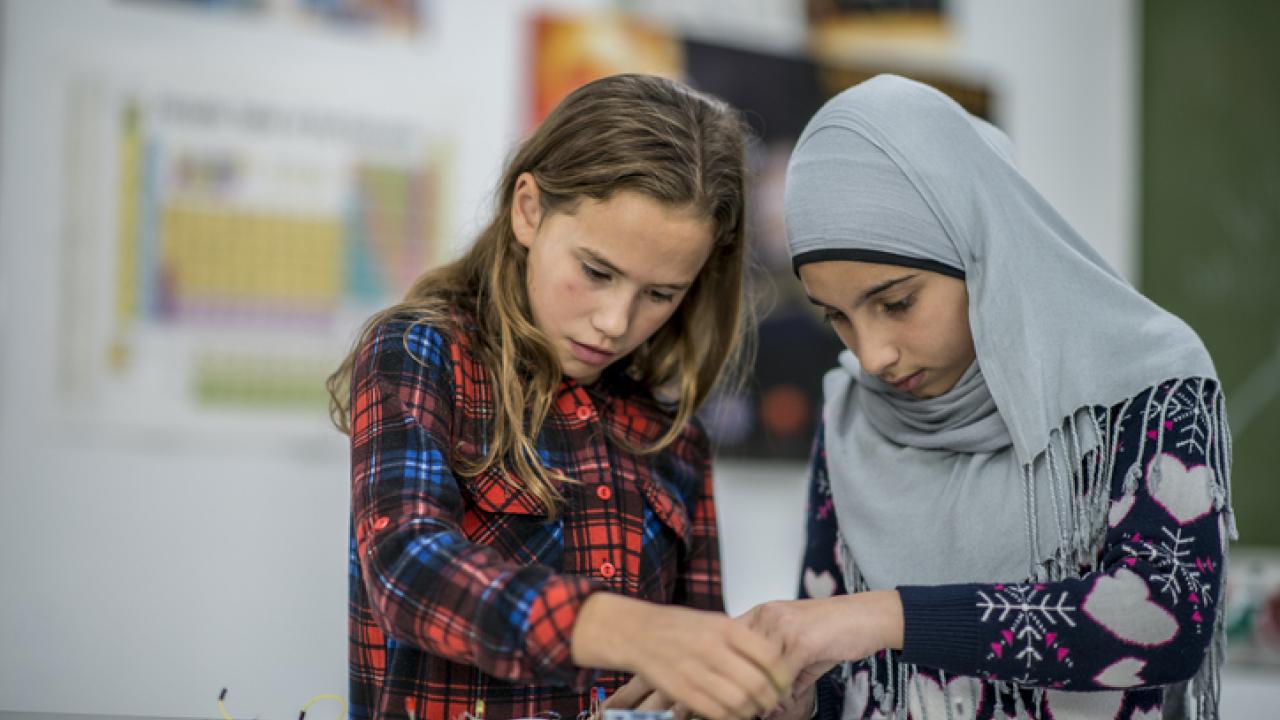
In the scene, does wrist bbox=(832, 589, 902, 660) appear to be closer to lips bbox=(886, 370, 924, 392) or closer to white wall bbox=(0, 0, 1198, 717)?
lips bbox=(886, 370, 924, 392)

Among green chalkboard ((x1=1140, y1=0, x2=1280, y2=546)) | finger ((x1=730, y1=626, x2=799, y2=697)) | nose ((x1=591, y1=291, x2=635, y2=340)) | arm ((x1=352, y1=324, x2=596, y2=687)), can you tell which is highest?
green chalkboard ((x1=1140, y1=0, x2=1280, y2=546))

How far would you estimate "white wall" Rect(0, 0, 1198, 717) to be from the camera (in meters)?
1.81

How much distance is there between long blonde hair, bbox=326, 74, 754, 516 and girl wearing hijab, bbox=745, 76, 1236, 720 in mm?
106

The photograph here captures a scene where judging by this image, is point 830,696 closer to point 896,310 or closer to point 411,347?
point 896,310

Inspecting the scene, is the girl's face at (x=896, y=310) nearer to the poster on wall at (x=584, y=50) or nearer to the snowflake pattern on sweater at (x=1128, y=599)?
the snowflake pattern on sweater at (x=1128, y=599)

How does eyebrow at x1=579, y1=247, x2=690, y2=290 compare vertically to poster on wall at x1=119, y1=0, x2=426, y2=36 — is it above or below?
below

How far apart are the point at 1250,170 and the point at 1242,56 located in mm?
288

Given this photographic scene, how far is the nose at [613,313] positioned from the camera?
108 centimetres

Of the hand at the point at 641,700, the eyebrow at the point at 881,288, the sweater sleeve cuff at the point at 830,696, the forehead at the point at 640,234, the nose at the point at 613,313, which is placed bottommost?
the sweater sleeve cuff at the point at 830,696

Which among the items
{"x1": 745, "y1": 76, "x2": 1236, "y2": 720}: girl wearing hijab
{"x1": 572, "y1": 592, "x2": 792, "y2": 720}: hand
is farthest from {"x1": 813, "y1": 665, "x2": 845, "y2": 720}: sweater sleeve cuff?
{"x1": 572, "y1": 592, "x2": 792, "y2": 720}: hand

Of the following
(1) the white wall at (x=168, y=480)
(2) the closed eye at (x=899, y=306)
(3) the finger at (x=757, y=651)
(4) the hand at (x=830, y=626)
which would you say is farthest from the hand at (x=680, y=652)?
(1) the white wall at (x=168, y=480)

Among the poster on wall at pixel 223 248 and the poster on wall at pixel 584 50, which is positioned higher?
the poster on wall at pixel 584 50

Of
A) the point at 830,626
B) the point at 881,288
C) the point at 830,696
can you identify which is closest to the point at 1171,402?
the point at 881,288

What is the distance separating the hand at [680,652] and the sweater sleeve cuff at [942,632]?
0.67 ft
